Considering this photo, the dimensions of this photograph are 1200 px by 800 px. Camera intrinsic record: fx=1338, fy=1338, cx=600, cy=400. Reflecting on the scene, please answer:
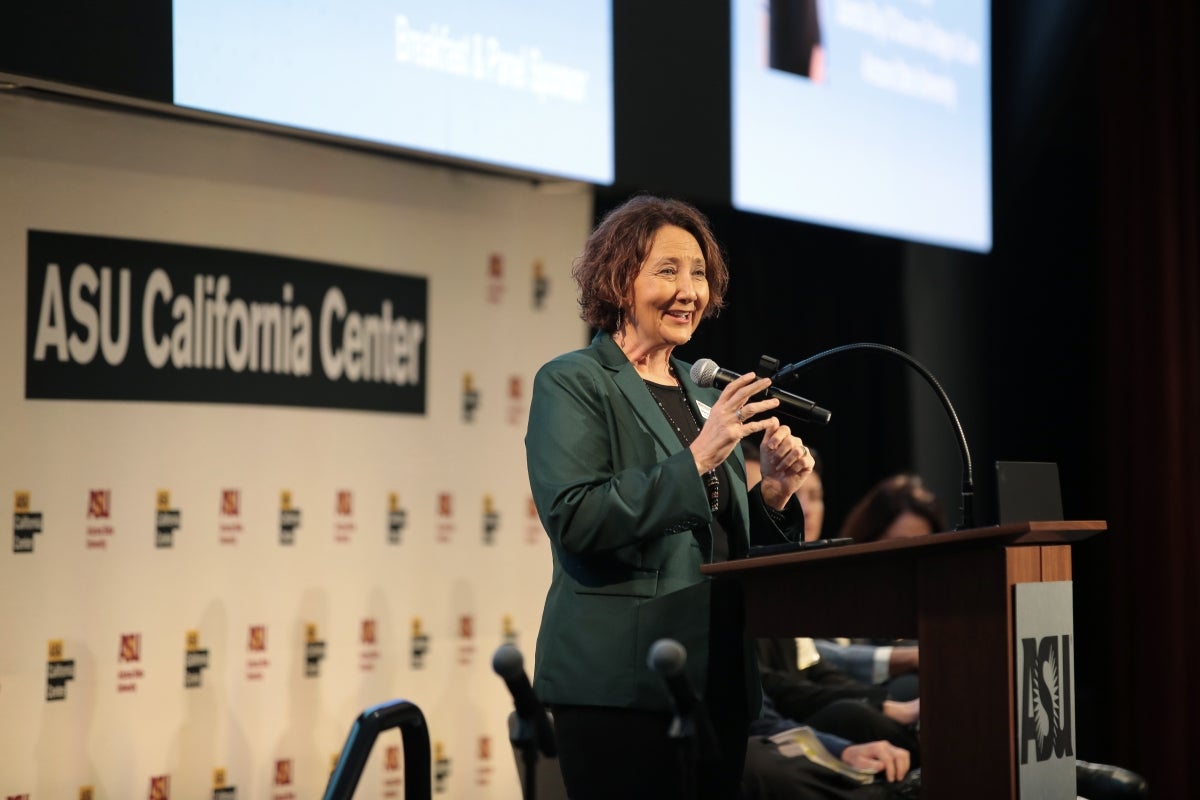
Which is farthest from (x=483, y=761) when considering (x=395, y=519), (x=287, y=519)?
(x=287, y=519)

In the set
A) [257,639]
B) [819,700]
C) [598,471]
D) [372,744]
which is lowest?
[819,700]

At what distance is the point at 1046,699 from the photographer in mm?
1757

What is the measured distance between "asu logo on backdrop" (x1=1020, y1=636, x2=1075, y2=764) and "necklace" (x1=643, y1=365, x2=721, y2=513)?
1.66 ft

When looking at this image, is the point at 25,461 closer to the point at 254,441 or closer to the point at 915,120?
the point at 254,441

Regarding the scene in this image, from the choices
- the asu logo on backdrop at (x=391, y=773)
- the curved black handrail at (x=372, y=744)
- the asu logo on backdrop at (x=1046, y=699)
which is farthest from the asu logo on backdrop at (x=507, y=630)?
the asu logo on backdrop at (x=1046, y=699)

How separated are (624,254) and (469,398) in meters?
2.19

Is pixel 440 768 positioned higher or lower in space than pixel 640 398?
lower

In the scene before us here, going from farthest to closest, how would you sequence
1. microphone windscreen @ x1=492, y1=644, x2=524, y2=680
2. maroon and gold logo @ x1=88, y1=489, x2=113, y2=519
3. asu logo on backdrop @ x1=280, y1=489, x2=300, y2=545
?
asu logo on backdrop @ x1=280, y1=489, x2=300, y2=545
maroon and gold logo @ x1=88, y1=489, x2=113, y2=519
microphone windscreen @ x1=492, y1=644, x2=524, y2=680

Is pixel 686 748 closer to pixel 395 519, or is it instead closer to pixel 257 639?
pixel 257 639

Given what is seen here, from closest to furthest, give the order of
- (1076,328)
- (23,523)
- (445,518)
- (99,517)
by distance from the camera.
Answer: (23,523), (99,517), (445,518), (1076,328)

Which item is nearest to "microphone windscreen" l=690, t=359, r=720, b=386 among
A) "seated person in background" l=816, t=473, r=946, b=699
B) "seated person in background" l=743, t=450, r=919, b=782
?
"seated person in background" l=743, t=450, r=919, b=782

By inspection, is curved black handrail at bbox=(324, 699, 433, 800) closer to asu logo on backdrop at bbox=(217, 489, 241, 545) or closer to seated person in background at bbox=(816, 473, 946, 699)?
seated person in background at bbox=(816, 473, 946, 699)

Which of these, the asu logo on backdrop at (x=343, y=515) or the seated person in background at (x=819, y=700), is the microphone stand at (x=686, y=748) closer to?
A: the seated person in background at (x=819, y=700)

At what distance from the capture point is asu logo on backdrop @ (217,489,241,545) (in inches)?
147
